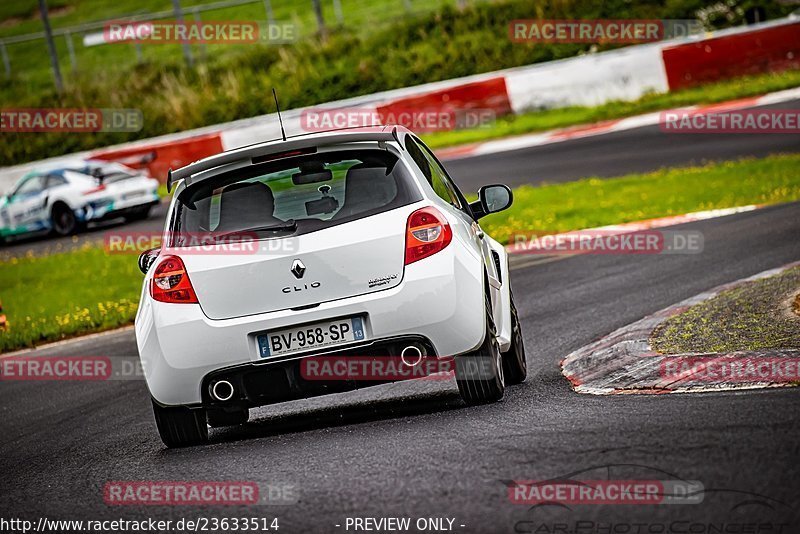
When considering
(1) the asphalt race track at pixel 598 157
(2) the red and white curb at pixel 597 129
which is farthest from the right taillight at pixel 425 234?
(2) the red and white curb at pixel 597 129

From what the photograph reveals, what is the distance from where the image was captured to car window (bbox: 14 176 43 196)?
26.2m

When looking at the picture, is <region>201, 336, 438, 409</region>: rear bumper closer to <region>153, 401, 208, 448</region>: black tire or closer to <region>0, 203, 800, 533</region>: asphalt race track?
<region>0, 203, 800, 533</region>: asphalt race track

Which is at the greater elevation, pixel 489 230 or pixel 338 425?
pixel 338 425

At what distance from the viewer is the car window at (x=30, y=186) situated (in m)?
26.2

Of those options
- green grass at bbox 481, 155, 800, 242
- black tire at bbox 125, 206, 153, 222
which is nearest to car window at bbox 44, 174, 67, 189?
black tire at bbox 125, 206, 153, 222

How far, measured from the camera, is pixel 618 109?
26.2 metres

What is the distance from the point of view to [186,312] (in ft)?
22.5

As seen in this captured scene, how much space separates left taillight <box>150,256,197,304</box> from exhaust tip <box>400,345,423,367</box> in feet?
3.59

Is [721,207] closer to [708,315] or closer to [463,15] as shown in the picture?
[708,315]

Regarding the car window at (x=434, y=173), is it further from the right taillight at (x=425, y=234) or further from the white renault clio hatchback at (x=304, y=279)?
the right taillight at (x=425, y=234)

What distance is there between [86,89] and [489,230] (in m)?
22.4

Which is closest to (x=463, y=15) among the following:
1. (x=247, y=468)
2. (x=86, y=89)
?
(x=86, y=89)

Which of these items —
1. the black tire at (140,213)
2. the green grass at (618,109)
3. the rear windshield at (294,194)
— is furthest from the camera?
the black tire at (140,213)

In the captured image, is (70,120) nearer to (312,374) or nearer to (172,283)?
(172,283)
